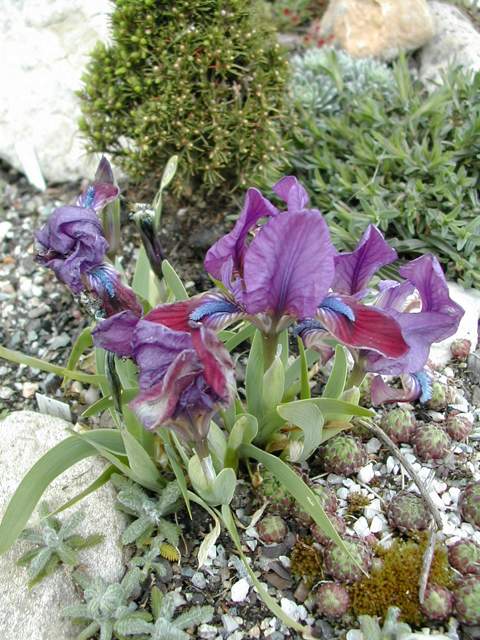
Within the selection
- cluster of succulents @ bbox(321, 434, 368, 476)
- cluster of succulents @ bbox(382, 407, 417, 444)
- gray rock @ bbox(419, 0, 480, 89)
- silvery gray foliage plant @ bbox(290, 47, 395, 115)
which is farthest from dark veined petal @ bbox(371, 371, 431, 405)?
gray rock @ bbox(419, 0, 480, 89)

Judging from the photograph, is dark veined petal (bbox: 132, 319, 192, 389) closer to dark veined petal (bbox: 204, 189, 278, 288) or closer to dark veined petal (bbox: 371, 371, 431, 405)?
dark veined petal (bbox: 204, 189, 278, 288)

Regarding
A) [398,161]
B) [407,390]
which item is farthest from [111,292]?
[398,161]

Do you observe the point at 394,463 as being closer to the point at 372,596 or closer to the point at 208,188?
the point at 372,596

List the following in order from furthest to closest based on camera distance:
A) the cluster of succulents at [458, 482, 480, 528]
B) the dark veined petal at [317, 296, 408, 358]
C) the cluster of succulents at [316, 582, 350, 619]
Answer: the cluster of succulents at [458, 482, 480, 528]
the cluster of succulents at [316, 582, 350, 619]
the dark veined petal at [317, 296, 408, 358]

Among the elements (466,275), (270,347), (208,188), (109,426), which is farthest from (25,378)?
(466,275)

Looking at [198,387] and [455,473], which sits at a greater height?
[198,387]

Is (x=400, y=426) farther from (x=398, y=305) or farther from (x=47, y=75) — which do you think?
(x=47, y=75)
